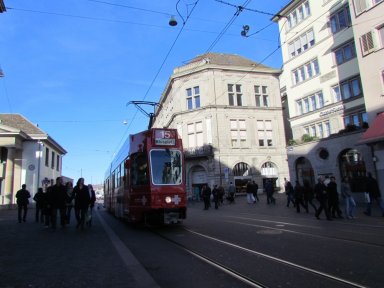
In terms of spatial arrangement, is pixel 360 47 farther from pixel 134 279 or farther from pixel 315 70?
pixel 134 279

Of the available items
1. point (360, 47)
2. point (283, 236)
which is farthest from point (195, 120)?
point (283, 236)

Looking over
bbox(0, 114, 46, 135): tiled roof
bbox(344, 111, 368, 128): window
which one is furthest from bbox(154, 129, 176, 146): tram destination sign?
bbox(0, 114, 46, 135): tiled roof

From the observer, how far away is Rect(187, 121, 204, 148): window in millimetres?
46559

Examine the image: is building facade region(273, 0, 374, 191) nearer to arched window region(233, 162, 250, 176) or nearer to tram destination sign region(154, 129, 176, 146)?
arched window region(233, 162, 250, 176)

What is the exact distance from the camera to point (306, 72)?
3259 centimetres

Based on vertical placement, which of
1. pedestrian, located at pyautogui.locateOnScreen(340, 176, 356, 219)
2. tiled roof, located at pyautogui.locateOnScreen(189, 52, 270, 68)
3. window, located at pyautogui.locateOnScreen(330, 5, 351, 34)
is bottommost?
Answer: pedestrian, located at pyautogui.locateOnScreen(340, 176, 356, 219)

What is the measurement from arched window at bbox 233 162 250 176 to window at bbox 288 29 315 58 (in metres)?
15.9

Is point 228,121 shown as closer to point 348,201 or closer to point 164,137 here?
point 348,201

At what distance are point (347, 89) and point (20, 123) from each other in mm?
38698

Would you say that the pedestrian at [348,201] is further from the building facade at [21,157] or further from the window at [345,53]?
the building facade at [21,157]

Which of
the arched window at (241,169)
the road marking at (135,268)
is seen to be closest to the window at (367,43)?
the road marking at (135,268)

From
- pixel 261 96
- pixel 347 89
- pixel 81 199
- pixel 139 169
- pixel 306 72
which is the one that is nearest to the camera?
pixel 139 169

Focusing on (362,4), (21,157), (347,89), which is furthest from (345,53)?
(21,157)

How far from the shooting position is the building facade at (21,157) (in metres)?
40.9
